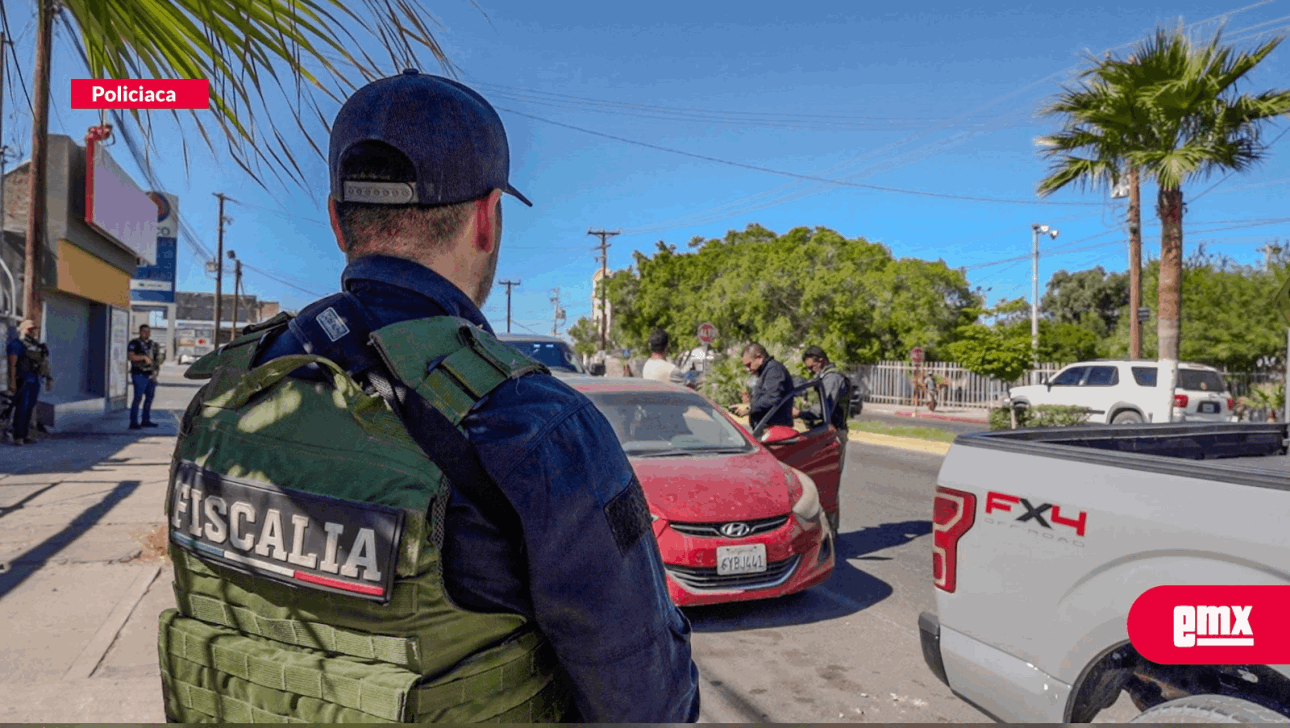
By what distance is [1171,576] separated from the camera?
7.20 feet

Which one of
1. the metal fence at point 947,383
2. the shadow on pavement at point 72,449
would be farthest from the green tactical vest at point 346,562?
the metal fence at point 947,383

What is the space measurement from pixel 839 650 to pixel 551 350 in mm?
9111

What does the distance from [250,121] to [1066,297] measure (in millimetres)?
60236

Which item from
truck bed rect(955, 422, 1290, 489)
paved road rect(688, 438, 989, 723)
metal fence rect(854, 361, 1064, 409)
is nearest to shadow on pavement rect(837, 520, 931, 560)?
paved road rect(688, 438, 989, 723)

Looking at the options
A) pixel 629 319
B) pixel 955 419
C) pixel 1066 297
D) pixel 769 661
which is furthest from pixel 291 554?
pixel 1066 297

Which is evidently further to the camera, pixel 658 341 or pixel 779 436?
pixel 658 341

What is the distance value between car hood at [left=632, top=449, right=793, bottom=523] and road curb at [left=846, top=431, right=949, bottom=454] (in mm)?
9644

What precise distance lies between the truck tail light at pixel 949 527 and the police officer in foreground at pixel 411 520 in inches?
68.2

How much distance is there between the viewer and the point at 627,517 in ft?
3.89

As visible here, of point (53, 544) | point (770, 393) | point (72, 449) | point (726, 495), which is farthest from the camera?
point (72, 449)

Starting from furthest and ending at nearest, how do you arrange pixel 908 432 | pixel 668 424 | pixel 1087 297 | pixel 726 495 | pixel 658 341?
pixel 1087 297
pixel 908 432
pixel 658 341
pixel 668 424
pixel 726 495

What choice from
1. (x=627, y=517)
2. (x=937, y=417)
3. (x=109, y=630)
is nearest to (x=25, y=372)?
(x=109, y=630)

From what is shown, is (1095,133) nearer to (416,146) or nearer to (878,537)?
(878,537)

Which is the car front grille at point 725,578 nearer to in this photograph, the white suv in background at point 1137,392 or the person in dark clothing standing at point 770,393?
the person in dark clothing standing at point 770,393
